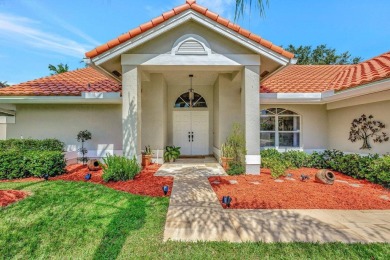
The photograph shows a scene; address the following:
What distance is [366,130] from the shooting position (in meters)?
8.80

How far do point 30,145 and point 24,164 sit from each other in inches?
89.1

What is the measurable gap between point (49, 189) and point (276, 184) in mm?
6826

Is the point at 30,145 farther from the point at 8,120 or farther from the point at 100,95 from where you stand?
the point at 100,95

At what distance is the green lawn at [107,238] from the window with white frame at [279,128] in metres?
8.07

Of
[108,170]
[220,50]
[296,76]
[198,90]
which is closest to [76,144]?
[108,170]

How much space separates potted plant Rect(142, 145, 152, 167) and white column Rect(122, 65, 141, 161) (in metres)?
1.72

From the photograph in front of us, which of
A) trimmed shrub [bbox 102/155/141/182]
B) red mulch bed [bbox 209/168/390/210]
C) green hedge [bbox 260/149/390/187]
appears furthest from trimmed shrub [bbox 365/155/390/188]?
trimmed shrub [bbox 102/155/141/182]

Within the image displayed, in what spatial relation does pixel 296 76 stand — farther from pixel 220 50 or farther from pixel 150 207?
pixel 150 207

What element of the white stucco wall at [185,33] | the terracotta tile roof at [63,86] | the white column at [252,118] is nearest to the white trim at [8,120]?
the terracotta tile roof at [63,86]

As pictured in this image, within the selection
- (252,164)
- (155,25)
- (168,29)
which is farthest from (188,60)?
(252,164)

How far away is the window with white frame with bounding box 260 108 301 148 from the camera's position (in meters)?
11.4

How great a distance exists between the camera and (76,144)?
10570 mm

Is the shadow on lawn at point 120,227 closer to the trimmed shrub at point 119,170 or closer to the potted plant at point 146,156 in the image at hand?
the trimmed shrub at point 119,170

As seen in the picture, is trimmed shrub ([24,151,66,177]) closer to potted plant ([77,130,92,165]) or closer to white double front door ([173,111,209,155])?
potted plant ([77,130,92,165])
